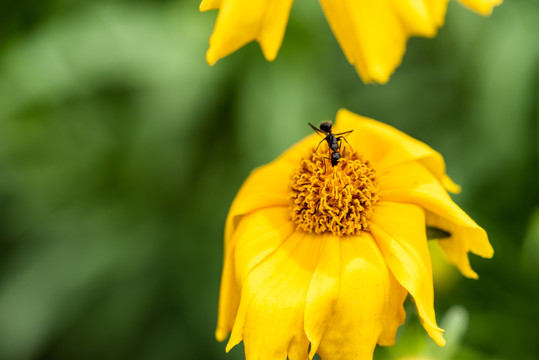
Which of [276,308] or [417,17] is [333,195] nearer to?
[276,308]

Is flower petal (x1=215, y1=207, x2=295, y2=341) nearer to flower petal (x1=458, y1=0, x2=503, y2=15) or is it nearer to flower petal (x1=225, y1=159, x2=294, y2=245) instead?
flower petal (x1=225, y1=159, x2=294, y2=245)

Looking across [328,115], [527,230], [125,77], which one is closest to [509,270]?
[527,230]

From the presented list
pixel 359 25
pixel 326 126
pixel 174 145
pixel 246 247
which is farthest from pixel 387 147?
pixel 174 145

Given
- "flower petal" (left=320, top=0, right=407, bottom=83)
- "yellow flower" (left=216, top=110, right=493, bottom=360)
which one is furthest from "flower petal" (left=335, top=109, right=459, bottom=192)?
"flower petal" (left=320, top=0, right=407, bottom=83)

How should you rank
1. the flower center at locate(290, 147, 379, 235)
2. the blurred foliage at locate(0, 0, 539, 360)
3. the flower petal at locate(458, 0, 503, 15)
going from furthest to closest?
the blurred foliage at locate(0, 0, 539, 360), the flower center at locate(290, 147, 379, 235), the flower petal at locate(458, 0, 503, 15)

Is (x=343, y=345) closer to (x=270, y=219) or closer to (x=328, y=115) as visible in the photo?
(x=270, y=219)

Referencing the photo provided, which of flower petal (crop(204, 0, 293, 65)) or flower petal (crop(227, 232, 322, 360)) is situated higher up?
flower petal (crop(204, 0, 293, 65))

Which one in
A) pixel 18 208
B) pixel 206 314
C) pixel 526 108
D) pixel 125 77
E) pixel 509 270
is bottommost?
pixel 509 270

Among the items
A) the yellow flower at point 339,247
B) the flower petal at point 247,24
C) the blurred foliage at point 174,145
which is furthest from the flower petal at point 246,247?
the blurred foliage at point 174,145

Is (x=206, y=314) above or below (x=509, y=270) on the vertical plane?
above
